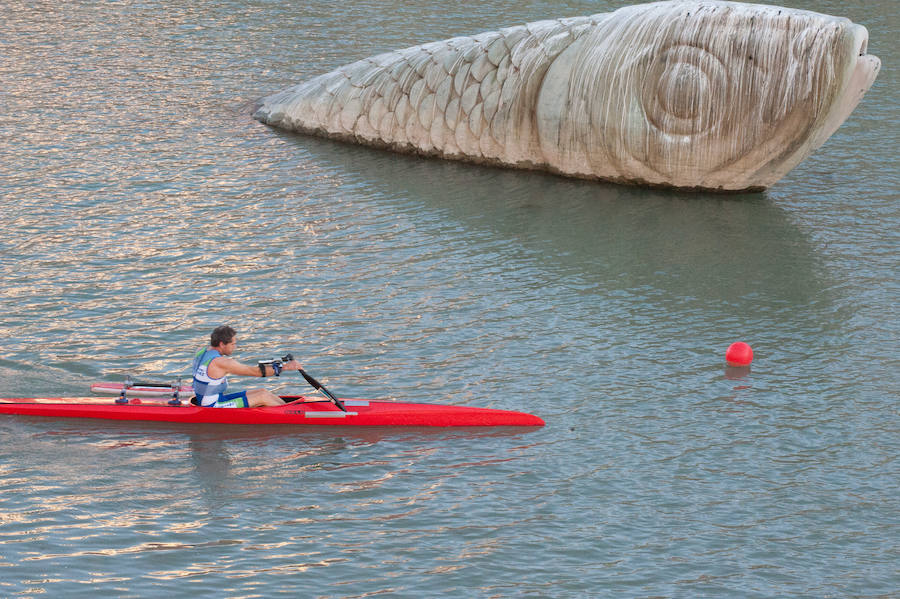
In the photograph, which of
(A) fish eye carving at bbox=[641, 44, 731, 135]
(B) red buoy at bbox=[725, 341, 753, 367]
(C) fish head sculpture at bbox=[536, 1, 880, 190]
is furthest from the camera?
(A) fish eye carving at bbox=[641, 44, 731, 135]

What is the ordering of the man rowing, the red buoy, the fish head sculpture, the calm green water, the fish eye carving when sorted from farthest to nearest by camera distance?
the fish eye carving → the fish head sculpture → the red buoy → the man rowing → the calm green water

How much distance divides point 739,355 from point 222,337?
5.33m

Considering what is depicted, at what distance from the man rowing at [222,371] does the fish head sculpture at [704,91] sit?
8026mm

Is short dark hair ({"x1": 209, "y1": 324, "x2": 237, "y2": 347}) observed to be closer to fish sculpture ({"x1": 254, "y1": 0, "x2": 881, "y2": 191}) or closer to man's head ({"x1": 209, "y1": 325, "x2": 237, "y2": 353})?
man's head ({"x1": 209, "y1": 325, "x2": 237, "y2": 353})

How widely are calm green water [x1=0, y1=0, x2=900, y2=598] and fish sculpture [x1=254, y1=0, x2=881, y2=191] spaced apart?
476 mm

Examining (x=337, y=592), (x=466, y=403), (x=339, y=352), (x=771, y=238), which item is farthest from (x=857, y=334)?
(x=337, y=592)

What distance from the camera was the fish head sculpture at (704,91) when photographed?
53.2 feet

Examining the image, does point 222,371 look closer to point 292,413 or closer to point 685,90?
point 292,413

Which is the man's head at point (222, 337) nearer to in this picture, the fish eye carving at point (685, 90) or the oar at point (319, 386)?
the oar at point (319, 386)

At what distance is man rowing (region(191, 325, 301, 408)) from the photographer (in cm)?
1117

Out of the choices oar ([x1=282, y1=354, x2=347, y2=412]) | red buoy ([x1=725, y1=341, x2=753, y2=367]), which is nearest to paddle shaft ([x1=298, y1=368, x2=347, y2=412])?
oar ([x1=282, y1=354, x2=347, y2=412])

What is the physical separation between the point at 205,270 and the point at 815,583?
863cm

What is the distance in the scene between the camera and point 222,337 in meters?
11.2

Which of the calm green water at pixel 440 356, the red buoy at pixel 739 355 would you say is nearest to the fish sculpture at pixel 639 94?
the calm green water at pixel 440 356
